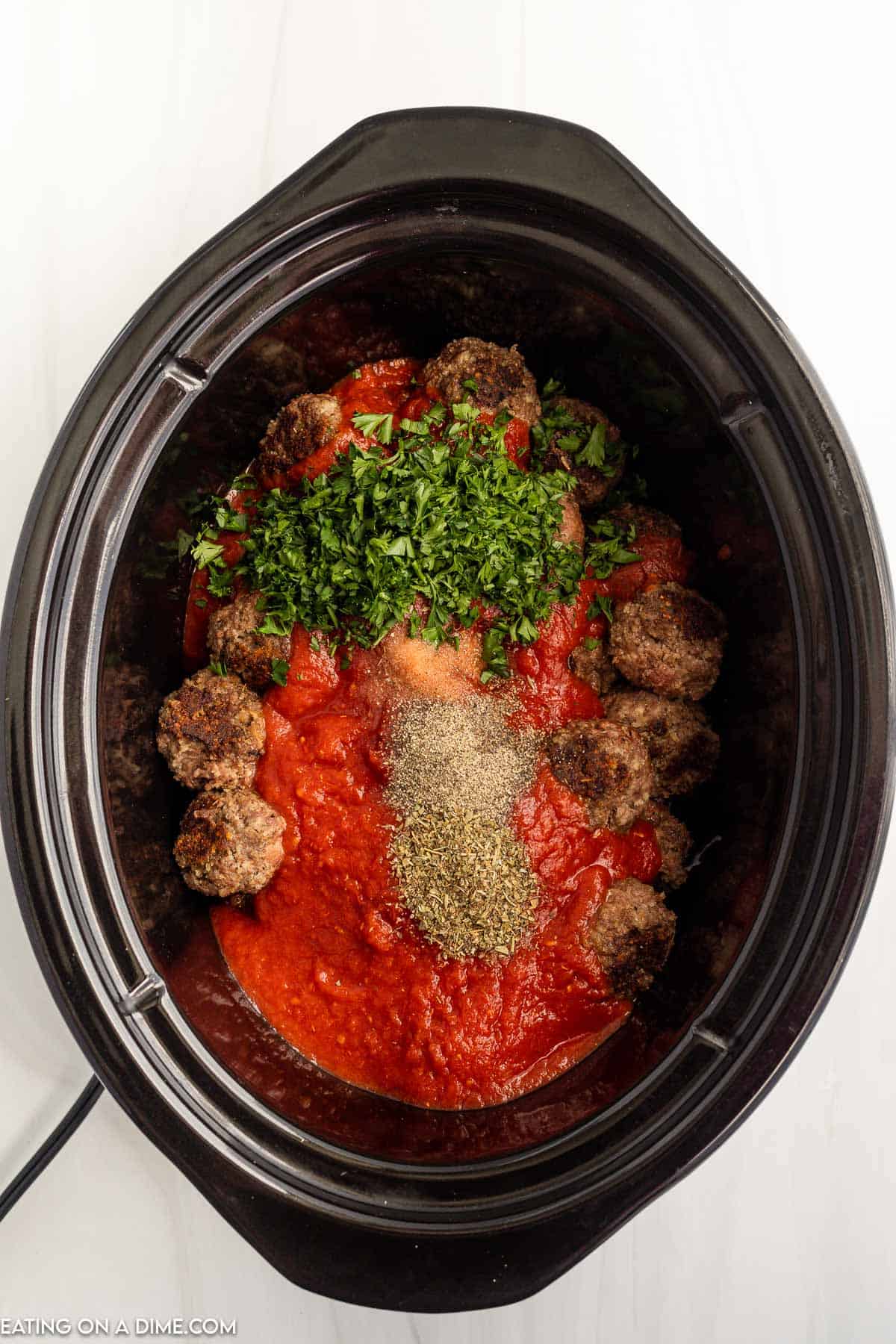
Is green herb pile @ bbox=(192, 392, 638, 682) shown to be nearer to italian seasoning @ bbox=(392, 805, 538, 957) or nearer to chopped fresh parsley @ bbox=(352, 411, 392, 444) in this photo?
chopped fresh parsley @ bbox=(352, 411, 392, 444)

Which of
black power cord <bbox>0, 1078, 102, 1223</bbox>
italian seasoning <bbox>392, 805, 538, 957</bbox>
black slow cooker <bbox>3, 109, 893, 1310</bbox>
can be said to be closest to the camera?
black slow cooker <bbox>3, 109, 893, 1310</bbox>

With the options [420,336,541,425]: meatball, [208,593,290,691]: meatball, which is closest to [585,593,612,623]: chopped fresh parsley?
[420,336,541,425]: meatball

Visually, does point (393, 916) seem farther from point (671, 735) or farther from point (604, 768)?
point (671, 735)

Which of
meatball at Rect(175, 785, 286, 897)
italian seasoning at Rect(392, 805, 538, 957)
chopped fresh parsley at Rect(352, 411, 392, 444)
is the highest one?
chopped fresh parsley at Rect(352, 411, 392, 444)

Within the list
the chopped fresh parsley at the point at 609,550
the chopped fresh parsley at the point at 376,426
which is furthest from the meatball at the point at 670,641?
the chopped fresh parsley at the point at 376,426

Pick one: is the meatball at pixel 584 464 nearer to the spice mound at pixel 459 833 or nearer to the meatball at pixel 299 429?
the meatball at pixel 299 429

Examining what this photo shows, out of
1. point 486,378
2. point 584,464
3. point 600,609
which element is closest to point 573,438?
point 584,464
